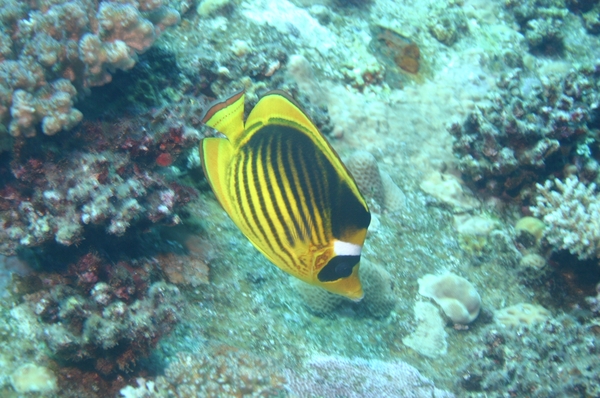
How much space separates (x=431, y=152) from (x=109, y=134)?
134 inches

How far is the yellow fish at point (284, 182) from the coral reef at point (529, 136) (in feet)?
10.7

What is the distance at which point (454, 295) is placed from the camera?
11.2 ft

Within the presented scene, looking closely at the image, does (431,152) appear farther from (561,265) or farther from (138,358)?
(138,358)

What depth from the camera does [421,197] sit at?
13.8 feet

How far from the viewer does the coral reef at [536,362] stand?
2975 millimetres

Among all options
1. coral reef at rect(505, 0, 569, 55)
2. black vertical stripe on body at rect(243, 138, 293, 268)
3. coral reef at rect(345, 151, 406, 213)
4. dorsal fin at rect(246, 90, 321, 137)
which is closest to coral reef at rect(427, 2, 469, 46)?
coral reef at rect(505, 0, 569, 55)

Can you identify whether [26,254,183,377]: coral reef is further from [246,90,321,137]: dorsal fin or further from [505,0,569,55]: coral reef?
[505,0,569,55]: coral reef

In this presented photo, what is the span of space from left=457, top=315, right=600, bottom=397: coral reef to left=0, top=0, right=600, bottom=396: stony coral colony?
0.01 metres

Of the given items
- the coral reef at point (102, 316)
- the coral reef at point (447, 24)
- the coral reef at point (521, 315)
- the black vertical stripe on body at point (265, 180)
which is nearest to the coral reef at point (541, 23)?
the coral reef at point (447, 24)

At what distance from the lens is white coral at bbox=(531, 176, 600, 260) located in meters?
3.74

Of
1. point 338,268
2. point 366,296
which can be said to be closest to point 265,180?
point 338,268

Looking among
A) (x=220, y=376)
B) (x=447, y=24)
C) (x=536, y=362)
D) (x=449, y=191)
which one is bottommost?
(x=536, y=362)

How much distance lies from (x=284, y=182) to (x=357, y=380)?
1485mm

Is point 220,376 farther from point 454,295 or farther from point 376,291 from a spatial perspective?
point 454,295
